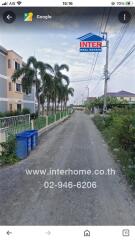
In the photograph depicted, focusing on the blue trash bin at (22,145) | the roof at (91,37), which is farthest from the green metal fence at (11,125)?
the roof at (91,37)

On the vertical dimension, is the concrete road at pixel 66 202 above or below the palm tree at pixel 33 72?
below

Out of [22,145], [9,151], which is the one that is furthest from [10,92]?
[22,145]

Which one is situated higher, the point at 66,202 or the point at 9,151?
the point at 9,151

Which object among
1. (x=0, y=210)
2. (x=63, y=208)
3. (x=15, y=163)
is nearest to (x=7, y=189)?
(x=0, y=210)

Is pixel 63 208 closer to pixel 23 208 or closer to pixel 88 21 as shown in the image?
pixel 23 208

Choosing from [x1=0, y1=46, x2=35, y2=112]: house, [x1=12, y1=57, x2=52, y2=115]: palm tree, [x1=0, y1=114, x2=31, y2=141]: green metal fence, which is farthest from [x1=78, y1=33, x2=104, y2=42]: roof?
[x1=0, y1=46, x2=35, y2=112]: house

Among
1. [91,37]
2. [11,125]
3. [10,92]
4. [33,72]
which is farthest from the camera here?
[10,92]

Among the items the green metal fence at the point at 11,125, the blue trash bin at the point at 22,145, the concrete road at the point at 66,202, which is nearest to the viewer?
the concrete road at the point at 66,202

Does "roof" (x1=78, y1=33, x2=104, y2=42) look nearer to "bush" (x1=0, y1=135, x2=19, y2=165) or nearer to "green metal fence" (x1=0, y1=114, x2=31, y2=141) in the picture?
"bush" (x1=0, y1=135, x2=19, y2=165)

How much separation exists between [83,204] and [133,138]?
2133 millimetres

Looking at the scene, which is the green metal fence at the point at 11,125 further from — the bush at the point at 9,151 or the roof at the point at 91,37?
the roof at the point at 91,37

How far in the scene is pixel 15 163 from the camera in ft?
16.4

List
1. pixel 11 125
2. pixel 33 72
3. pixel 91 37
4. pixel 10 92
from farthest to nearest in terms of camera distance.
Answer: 1. pixel 10 92
2. pixel 11 125
3. pixel 33 72
4. pixel 91 37

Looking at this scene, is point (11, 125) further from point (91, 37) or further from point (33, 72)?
point (91, 37)
